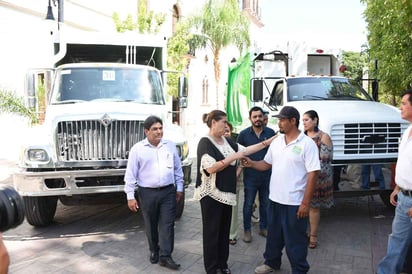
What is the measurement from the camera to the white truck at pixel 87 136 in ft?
Result: 18.7

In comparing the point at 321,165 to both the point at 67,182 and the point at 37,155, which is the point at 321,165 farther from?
the point at 37,155

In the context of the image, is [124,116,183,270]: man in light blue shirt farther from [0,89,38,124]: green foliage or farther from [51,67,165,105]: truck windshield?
[0,89,38,124]: green foliage

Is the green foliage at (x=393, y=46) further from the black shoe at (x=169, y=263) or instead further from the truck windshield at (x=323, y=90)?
the black shoe at (x=169, y=263)

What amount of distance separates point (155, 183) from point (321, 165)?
2.17 meters

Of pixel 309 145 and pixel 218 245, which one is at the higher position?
pixel 309 145

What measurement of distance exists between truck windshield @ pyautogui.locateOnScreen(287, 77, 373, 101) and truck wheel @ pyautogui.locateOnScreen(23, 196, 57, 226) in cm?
451

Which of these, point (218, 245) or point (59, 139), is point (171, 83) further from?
point (218, 245)

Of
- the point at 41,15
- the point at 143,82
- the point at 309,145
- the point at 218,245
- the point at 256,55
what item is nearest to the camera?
the point at 309,145

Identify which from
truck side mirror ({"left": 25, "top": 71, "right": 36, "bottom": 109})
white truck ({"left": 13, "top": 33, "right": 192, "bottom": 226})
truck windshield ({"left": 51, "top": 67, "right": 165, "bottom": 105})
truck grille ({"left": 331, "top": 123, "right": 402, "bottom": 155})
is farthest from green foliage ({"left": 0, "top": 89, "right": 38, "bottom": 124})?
truck grille ({"left": 331, "top": 123, "right": 402, "bottom": 155})

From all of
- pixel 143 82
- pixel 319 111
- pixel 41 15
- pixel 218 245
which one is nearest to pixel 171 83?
pixel 41 15

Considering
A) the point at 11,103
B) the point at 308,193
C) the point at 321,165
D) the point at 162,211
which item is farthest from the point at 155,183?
the point at 11,103

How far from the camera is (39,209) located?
6.14m

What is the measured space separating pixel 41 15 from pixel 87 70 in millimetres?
10201

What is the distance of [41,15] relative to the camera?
15.8 meters
